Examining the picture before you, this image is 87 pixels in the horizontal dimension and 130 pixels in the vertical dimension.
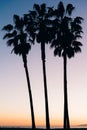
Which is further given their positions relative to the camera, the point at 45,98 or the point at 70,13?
the point at 70,13

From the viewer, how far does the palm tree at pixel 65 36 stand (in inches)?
2045

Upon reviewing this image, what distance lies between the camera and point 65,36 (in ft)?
171

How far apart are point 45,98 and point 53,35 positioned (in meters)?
8.85

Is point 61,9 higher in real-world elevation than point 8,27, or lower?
higher

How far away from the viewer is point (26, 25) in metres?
54.2

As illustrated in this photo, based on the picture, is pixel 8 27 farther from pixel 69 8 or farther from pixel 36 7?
pixel 69 8

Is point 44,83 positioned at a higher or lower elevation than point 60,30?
lower

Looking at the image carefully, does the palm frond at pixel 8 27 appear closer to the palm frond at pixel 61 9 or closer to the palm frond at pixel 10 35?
the palm frond at pixel 10 35

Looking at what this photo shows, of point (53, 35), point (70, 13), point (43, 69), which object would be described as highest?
point (70, 13)

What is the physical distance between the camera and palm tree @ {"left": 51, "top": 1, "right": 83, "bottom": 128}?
51.9 m

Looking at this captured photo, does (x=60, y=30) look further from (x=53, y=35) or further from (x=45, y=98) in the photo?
(x=45, y=98)

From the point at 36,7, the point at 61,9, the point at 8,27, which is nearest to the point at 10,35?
the point at 8,27

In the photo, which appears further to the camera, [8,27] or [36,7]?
[8,27]

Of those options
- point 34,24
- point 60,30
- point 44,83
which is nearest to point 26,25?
point 34,24
